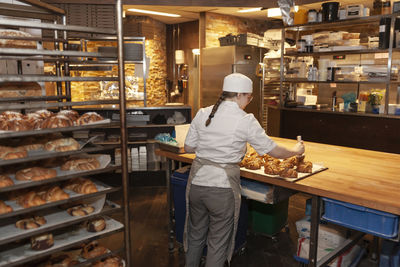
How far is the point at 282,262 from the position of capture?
10.3ft

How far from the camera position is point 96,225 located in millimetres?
1975

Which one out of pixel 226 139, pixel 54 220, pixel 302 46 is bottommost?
pixel 54 220

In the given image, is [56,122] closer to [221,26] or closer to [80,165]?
[80,165]

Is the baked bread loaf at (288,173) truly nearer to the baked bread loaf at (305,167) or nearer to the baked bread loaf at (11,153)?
the baked bread loaf at (305,167)

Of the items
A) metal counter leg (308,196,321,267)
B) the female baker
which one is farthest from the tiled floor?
metal counter leg (308,196,321,267)

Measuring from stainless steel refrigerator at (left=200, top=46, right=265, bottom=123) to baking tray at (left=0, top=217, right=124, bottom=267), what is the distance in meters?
5.44

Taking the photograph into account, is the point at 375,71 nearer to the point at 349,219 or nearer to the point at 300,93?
the point at 300,93

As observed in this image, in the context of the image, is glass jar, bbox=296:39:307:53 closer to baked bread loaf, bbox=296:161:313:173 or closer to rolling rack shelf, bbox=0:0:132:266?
baked bread loaf, bbox=296:161:313:173

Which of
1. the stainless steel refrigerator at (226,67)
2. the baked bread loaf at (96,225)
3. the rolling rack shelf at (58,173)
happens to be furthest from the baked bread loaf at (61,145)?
the stainless steel refrigerator at (226,67)

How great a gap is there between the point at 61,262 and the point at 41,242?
331 millimetres

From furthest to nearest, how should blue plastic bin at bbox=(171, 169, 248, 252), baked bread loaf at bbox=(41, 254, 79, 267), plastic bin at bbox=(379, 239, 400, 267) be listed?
blue plastic bin at bbox=(171, 169, 248, 252)
plastic bin at bbox=(379, 239, 400, 267)
baked bread loaf at bbox=(41, 254, 79, 267)

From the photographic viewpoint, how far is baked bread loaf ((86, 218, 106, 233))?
1.97 m

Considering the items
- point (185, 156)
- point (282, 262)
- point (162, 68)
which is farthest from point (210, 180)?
point (162, 68)

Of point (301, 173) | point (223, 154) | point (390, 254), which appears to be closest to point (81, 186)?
point (223, 154)
